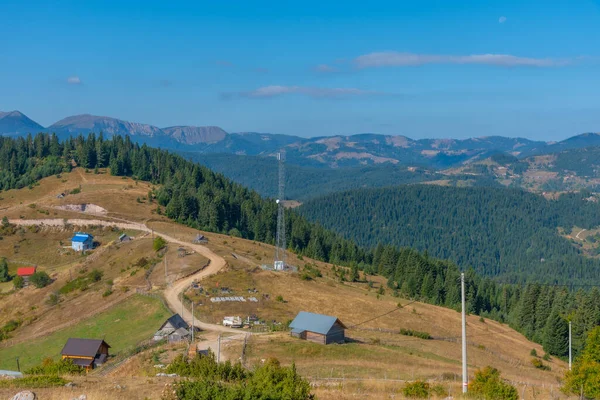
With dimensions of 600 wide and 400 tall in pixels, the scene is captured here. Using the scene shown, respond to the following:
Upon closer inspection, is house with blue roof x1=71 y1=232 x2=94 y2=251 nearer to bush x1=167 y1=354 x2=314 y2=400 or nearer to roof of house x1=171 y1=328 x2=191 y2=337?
roof of house x1=171 y1=328 x2=191 y2=337

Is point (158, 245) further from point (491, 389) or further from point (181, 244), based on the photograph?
point (491, 389)

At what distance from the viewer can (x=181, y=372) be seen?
38.7 meters

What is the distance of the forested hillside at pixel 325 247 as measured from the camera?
4643 inches

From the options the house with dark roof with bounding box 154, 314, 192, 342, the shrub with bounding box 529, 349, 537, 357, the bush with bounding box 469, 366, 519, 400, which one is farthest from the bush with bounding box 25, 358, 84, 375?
the shrub with bounding box 529, 349, 537, 357

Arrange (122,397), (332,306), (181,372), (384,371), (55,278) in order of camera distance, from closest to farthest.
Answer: (122,397)
(181,372)
(384,371)
(332,306)
(55,278)

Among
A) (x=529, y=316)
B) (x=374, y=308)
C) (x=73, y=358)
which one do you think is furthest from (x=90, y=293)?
(x=529, y=316)

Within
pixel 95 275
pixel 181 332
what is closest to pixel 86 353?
pixel 181 332

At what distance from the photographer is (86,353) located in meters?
64.5

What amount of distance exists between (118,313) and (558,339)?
231 ft

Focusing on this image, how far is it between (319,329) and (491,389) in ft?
104

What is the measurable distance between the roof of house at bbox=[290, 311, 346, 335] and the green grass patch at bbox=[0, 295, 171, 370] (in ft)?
58.8

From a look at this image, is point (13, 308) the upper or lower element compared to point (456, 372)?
lower

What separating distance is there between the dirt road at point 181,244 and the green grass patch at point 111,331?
8.33 ft

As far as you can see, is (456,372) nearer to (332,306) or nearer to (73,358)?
(332,306)
